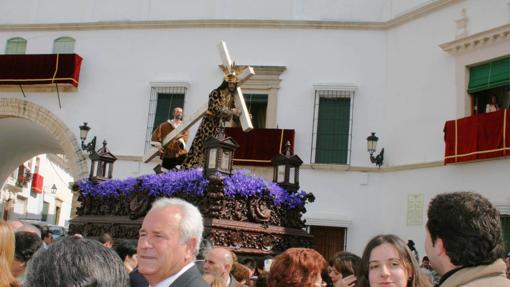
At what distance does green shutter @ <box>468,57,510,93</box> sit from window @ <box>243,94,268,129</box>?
19.6ft

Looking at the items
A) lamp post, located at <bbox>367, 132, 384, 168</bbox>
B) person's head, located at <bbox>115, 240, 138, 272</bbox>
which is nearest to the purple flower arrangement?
person's head, located at <bbox>115, 240, 138, 272</bbox>

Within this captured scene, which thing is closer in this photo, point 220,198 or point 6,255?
point 6,255

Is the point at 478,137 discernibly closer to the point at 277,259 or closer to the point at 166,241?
the point at 277,259

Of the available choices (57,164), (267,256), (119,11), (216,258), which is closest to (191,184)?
(267,256)

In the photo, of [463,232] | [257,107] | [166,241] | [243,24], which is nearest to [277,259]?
[166,241]

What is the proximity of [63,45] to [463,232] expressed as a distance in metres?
18.9

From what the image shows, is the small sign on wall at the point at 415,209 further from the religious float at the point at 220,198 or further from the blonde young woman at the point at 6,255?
the blonde young woman at the point at 6,255

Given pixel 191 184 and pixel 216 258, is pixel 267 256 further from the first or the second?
pixel 216 258

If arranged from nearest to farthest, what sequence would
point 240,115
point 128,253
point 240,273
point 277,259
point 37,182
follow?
point 277,259
point 240,273
point 128,253
point 240,115
point 37,182

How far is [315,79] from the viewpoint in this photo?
57.5 feet

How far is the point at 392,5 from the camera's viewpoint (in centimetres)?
1755

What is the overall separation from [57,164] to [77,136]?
20.9 metres

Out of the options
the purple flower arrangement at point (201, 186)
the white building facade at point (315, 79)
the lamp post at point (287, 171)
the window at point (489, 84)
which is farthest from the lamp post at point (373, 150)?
the purple flower arrangement at point (201, 186)

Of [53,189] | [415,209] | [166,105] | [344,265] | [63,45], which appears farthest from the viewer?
[53,189]
